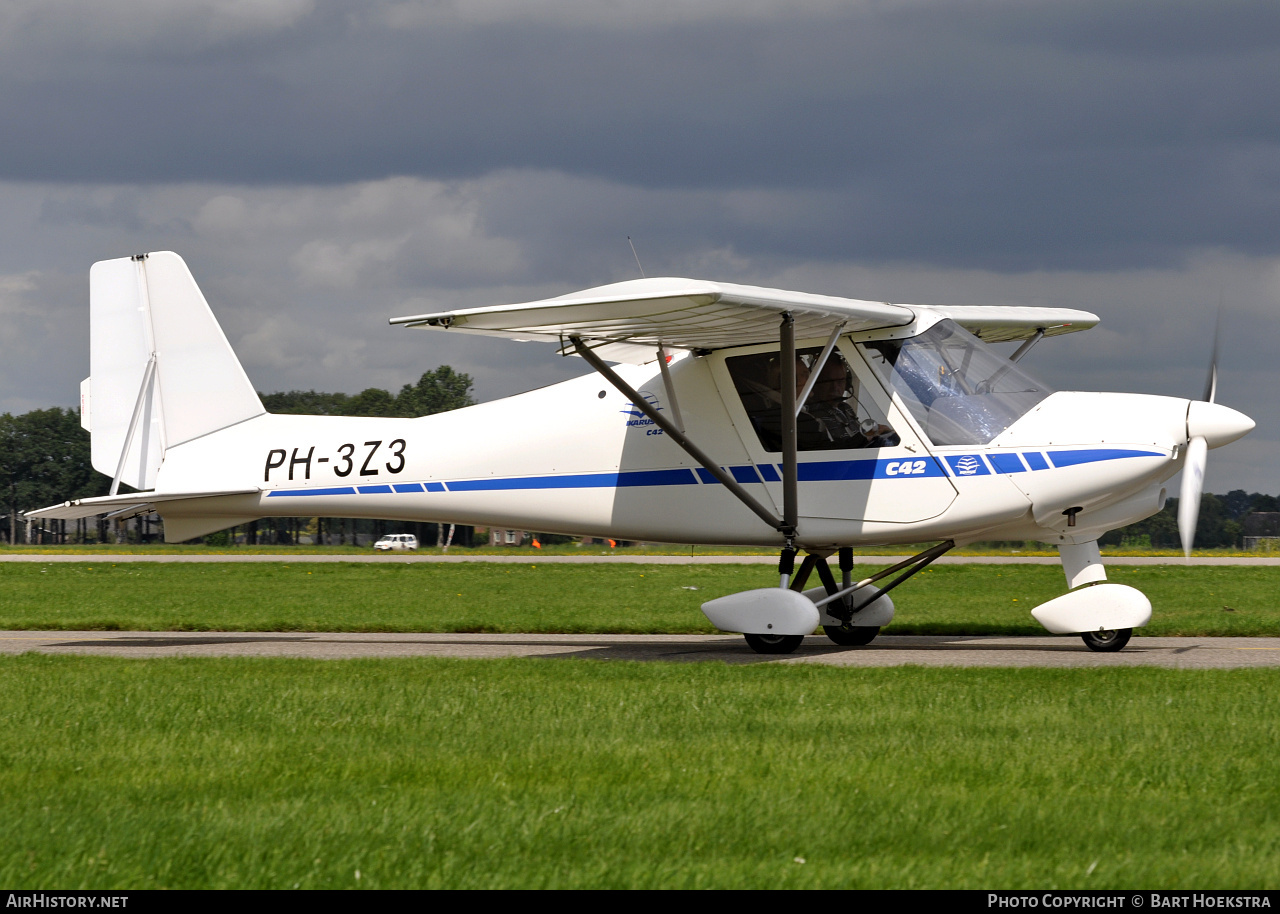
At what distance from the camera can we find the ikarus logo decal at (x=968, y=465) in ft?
39.9

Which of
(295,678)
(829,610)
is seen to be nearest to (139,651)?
(295,678)

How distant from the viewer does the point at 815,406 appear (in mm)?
12852

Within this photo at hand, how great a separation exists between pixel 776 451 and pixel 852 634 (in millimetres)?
2502

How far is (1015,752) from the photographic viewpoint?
6484mm

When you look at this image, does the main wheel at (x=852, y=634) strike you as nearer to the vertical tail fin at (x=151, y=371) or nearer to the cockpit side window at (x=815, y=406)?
the cockpit side window at (x=815, y=406)

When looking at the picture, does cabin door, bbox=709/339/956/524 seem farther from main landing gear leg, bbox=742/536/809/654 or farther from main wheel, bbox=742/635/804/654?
main wheel, bbox=742/635/804/654

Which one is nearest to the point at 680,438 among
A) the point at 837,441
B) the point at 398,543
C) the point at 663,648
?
the point at 837,441

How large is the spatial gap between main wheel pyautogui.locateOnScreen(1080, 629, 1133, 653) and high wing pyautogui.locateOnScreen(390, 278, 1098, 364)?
3.54 m

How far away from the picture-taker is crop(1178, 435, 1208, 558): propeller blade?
11.1 metres

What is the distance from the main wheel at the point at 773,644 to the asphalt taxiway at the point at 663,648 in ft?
0.38

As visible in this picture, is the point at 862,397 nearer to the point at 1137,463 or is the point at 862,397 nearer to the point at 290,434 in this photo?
the point at 1137,463

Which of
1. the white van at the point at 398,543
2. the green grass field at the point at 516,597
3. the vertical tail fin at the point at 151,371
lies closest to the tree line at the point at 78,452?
the white van at the point at 398,543

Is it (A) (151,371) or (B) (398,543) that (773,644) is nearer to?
(A) (151,371)

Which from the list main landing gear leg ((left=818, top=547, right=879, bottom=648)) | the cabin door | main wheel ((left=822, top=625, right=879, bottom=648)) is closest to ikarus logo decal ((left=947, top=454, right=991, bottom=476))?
the cabin door
